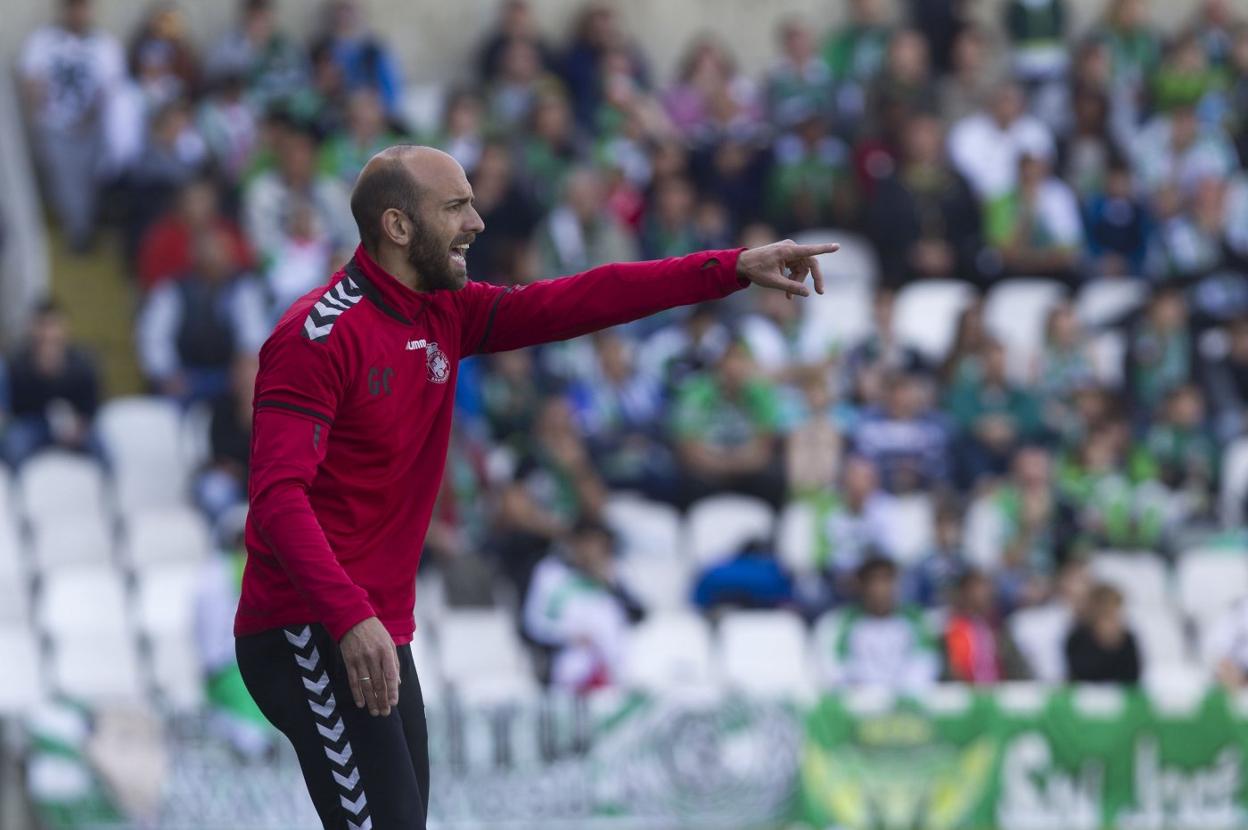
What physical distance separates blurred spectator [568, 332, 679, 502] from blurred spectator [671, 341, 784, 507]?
0.16 meters

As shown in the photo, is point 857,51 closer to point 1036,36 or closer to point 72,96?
point 1036,36

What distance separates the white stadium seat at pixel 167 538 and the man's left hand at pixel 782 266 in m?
7.88

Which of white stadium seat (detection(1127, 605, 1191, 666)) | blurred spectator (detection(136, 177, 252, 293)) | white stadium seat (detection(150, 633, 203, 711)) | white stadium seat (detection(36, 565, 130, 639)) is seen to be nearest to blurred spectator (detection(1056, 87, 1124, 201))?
white stadium seat (detection(1127, 605, 1191, 666))

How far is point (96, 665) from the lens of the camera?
12.0 metres

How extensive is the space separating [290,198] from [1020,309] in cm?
481

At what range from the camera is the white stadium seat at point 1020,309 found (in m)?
15.0

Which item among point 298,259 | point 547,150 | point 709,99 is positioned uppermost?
point 709,99

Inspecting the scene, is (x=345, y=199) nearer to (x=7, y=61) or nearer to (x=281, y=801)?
(x=7, y=61)

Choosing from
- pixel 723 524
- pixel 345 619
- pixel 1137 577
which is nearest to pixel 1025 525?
pixel 1137 577

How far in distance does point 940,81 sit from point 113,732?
8395 millimetres

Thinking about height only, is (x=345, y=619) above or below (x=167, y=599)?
above

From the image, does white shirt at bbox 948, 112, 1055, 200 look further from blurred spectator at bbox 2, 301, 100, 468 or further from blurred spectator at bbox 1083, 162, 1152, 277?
blurred spectator at bbox 2, 301, 100, 468

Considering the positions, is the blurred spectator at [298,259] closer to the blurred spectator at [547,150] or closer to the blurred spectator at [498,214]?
the blurred spectator at [498,214]

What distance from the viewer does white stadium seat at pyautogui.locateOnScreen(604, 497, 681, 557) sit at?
42.7 feet
